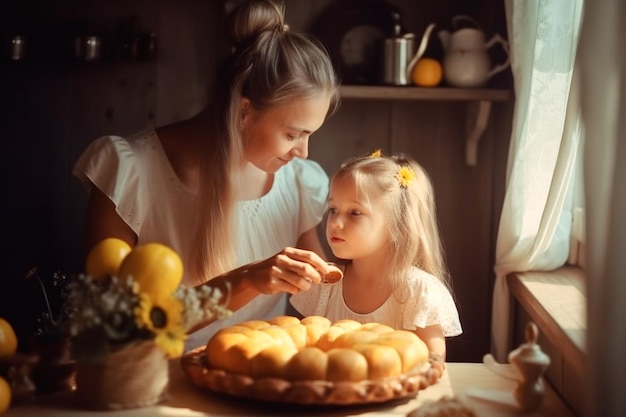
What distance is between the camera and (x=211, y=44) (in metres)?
2.60

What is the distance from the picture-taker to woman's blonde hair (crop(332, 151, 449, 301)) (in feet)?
6.36

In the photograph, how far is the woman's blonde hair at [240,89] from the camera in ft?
6.47

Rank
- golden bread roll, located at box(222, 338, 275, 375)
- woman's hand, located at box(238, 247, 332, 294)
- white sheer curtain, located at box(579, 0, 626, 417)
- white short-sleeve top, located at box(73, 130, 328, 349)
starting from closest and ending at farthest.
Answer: white sheer curtain, located at box(579, 0, 626, 417)
golden bread roll, located at box(222, 338, 275, 375)
woman's hand, located at box(238, 247, 332, 294)
white short-sleeve top, located at box(73, 130, 328, 349)

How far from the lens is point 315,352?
1.34 meters

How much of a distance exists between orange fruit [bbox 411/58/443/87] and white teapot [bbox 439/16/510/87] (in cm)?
3

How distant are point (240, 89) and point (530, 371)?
97cm

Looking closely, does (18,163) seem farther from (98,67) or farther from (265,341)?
(265,341)

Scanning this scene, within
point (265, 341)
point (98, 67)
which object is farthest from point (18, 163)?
point (265, 341)

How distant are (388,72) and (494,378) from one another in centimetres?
107

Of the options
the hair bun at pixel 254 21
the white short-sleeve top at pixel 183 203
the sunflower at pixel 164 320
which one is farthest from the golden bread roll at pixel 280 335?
the hair bun at pixel 254 21

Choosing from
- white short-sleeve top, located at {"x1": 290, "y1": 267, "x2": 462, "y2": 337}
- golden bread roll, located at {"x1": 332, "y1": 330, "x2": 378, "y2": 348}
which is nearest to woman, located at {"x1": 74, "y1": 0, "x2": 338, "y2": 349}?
white short-sleeve top, located at {"x1": 290, "y1": 267, "x2": 462, "y2": 337}

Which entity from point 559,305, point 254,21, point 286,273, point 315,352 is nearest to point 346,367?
point 315,352

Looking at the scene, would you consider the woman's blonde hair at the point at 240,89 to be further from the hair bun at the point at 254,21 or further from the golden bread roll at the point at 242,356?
the golden bread roll at the point at 242,356

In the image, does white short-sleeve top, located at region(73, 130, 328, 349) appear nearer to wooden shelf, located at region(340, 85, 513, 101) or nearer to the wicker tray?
wooden shelf, located at region(340, 85, 513, 101)
